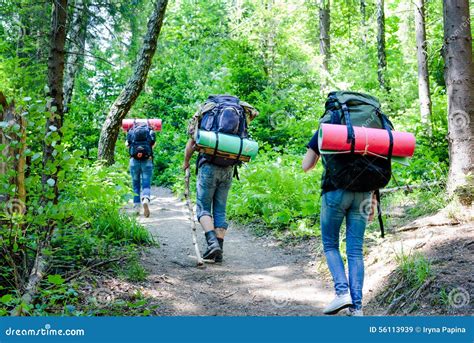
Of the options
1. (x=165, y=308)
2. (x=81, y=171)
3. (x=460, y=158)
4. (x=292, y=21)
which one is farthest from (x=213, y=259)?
(x=292, y=21)

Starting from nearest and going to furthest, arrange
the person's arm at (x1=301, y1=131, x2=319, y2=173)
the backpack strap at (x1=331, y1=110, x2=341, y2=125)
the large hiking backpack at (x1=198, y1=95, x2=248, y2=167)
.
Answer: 1. the backpack strap at (x1=331, y1=110, x2=341, y2=125)
2. the person's arm at (x1=301, y1=131, x2=319, y2=173)
3. the large hiking backpack at (x1=198, y1=95, x2=248, y2=167)

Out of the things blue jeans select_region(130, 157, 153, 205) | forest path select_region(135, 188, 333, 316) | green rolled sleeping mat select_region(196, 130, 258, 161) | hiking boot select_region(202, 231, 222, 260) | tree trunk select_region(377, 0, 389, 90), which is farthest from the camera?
tree trunk select_region(377, 0, 389, 90)

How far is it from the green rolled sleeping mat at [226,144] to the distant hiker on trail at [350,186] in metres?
1.75

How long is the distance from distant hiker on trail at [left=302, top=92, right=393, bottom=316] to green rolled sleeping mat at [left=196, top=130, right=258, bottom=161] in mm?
1752

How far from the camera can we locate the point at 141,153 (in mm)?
10156

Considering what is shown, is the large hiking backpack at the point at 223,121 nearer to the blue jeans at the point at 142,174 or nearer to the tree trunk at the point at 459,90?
the tree trunk at the point at 459,90

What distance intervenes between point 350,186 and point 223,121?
238cm

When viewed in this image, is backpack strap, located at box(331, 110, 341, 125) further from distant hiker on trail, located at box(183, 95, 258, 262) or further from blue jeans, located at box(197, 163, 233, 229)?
blue jeans, located at box(197, 163, 233, 229)

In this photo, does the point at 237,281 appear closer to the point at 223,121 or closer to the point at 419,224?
the point at 223,121

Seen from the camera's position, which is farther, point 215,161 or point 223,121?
point 215,161

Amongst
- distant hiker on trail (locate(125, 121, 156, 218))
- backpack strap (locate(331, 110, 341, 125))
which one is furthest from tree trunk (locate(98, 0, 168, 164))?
backpack strap (locate(331, 110, 341, 125))

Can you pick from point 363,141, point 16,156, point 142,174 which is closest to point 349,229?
point 363,141

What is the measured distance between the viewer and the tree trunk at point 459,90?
6496 millimetres

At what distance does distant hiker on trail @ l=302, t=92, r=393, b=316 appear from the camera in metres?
4.21
